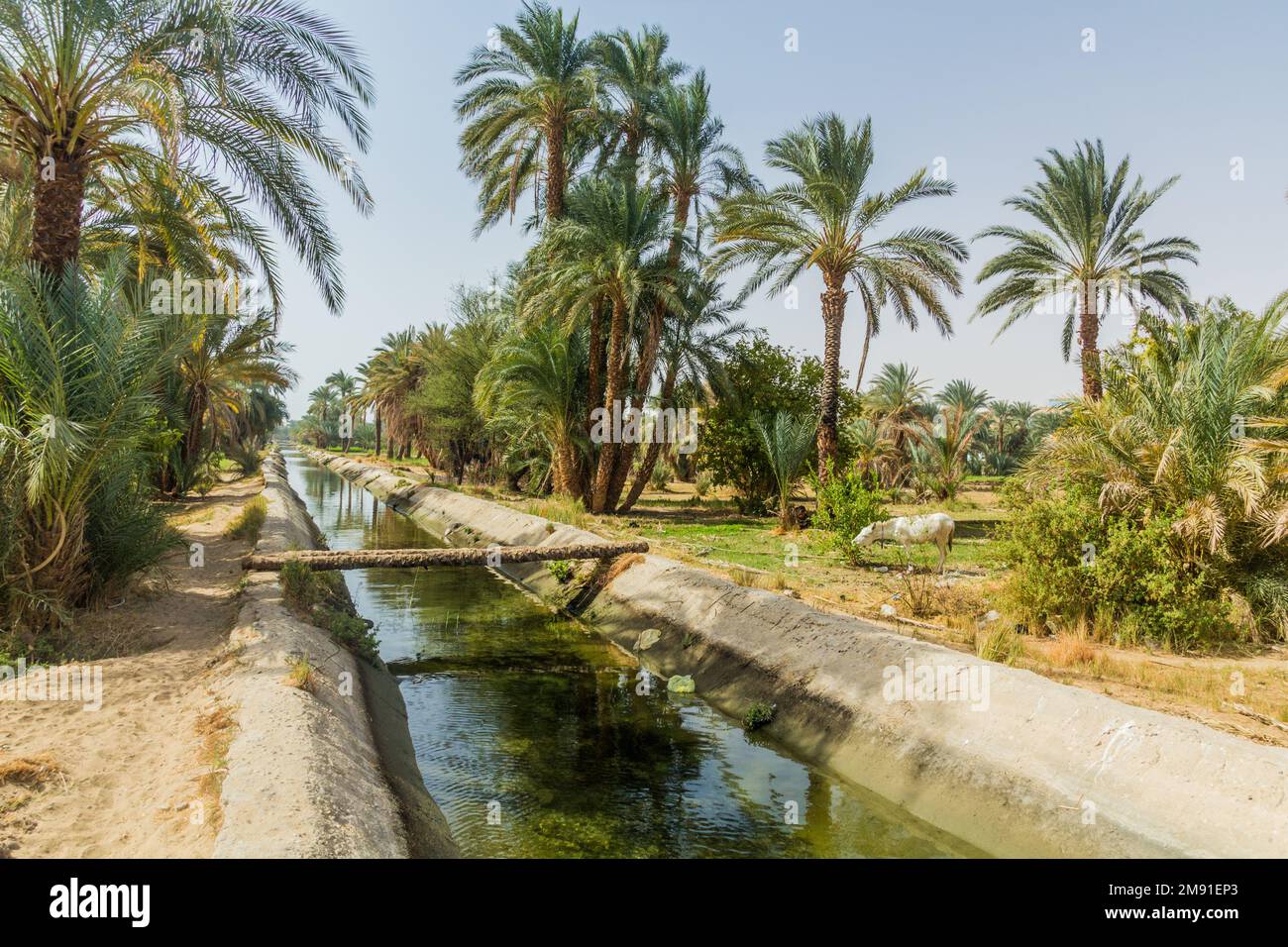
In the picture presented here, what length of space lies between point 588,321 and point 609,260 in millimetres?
3568

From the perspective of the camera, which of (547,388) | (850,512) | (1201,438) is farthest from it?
(547,388)

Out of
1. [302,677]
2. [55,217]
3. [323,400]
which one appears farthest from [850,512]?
[323,400]

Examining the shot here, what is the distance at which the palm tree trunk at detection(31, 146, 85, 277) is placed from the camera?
9.20m

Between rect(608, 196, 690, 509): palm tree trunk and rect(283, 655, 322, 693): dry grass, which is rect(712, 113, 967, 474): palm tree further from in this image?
rect(283, 655, 322, 693): dry grass

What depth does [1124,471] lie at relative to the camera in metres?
10.4

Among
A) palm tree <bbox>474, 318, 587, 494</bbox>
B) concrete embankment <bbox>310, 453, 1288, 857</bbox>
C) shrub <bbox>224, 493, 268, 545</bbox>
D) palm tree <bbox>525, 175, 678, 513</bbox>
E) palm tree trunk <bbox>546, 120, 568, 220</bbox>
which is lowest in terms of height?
concrete embankment <bbox>310, 453, 1288, 857</bbox>

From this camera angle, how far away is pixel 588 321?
2539cm

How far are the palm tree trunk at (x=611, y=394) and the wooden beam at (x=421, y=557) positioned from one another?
365 inches

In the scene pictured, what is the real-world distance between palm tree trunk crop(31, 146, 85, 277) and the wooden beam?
15.9 ft

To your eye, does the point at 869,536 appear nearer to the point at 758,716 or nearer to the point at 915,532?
the point at 915,532

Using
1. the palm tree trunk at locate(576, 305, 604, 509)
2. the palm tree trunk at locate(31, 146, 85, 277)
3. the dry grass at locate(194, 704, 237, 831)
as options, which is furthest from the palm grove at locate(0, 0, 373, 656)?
the palm tree trunk at locate(576, 305, 604, 509)

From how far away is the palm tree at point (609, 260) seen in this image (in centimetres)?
2206
